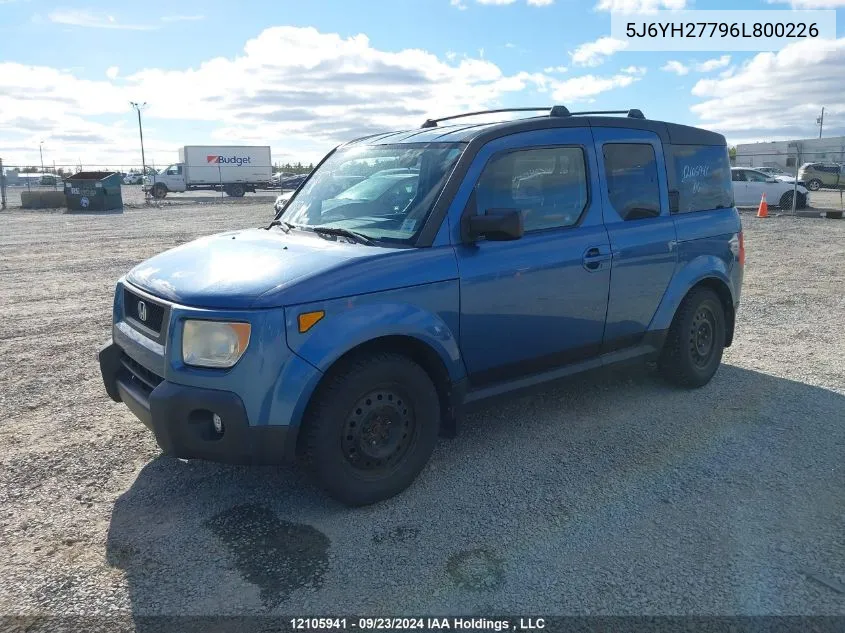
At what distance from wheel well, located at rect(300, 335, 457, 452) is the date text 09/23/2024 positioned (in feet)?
3.06

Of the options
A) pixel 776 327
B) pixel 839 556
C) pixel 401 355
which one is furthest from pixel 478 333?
pixel 776 327

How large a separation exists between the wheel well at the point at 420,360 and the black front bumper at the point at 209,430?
0.20 meters

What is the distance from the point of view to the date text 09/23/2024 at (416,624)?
8.89 feet

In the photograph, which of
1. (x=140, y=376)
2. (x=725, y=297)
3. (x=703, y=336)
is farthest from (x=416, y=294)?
(x=725, y=297)

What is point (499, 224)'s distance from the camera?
366 cm

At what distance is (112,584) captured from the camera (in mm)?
2986

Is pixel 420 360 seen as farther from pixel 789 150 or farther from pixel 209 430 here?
pixel 789 150

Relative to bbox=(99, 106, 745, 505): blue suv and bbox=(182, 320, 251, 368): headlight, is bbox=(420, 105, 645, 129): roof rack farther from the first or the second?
bbox=(182, 320, 251, 368): headlight

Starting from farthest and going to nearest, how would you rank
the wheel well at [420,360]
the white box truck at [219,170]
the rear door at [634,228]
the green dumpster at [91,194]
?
the white box truck at [219,170]
the green dumpster at [91,194]
the rear door at [634,228]
the wheel well at [420,360]

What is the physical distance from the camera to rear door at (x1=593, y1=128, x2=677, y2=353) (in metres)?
4.58

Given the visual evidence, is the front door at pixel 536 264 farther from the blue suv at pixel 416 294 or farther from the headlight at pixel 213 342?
the headlight at pixel 213 342

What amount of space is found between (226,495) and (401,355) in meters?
1.24

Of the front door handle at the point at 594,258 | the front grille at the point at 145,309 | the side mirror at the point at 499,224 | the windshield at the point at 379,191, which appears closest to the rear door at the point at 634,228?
the front door handle at the point at 594,258

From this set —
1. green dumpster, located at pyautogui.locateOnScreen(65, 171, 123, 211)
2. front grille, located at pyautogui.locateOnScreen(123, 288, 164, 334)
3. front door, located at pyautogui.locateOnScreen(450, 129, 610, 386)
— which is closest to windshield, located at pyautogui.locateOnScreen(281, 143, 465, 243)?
front door, located at pyautogui.locateOnScreen(450, 129, 610, 386)
